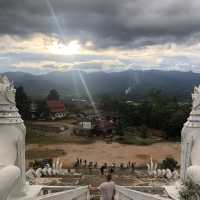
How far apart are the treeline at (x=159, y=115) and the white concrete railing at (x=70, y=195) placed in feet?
134

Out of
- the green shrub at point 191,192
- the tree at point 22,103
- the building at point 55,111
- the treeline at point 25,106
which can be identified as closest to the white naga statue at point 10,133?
the green shrub at point 191,192

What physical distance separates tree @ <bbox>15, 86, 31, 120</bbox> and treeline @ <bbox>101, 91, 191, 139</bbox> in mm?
15515

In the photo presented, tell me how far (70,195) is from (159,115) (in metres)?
48.5

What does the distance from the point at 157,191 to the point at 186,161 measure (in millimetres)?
1756

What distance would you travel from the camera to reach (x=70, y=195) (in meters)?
11.5

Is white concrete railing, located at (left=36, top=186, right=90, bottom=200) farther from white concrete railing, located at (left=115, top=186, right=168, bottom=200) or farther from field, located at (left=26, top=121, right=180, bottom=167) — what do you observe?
field, located at (left=26, top=121, right=180, bottom=167)

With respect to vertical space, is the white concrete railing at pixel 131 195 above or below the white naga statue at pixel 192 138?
below

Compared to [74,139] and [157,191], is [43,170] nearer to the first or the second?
[157,191]

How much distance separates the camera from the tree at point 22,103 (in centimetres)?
6359

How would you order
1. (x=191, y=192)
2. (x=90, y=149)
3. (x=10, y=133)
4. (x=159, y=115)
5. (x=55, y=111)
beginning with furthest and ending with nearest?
(x=55, y=111)
(x=159, y=115)
(x=90, y=149)
(x=10, y=133)
(x=191, y=192)

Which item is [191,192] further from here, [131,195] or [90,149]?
[90,149]

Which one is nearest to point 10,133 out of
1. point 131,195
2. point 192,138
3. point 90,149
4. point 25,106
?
point 131,195

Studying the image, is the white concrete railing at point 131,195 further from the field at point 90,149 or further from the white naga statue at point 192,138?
the field at point 90,149

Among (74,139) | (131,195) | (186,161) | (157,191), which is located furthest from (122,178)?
(74,139)
